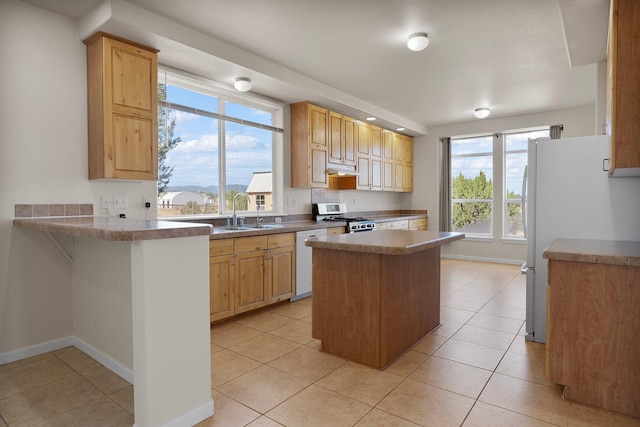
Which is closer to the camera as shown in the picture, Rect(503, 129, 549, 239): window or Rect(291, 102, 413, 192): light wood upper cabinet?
Rect(291, 102, 413, 192): light wood upper cabinet

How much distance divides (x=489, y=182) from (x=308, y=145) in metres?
4.03

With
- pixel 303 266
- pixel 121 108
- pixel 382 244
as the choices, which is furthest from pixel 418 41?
pixel 303 266

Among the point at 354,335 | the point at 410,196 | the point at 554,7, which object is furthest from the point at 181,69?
the point at 410,196

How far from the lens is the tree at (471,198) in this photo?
7027 millimetres

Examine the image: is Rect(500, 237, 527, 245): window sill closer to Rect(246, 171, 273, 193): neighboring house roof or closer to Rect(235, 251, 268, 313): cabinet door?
Rect(246, 171, 273, 193): neighboring house roof

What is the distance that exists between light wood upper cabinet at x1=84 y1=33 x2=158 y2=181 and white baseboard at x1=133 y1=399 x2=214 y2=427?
1.92 m

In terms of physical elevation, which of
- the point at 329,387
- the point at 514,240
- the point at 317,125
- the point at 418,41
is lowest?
the point at 329,387

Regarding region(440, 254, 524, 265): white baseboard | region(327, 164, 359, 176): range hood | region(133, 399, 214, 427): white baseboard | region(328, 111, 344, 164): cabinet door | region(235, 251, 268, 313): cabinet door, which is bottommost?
region(133, 399, 214, 427): white baseboard

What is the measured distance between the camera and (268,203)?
4.88m

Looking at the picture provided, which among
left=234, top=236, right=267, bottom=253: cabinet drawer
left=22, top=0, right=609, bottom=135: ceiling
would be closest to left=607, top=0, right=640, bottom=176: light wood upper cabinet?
left=22, top=0, right=609, bottom=135: ceiling

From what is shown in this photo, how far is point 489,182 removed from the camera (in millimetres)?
6965

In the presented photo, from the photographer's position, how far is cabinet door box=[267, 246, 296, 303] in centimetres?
397

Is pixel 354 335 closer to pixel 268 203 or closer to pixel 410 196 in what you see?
pixel 268 203

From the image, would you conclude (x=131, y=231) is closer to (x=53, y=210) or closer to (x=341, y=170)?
(x=53, y=210)
